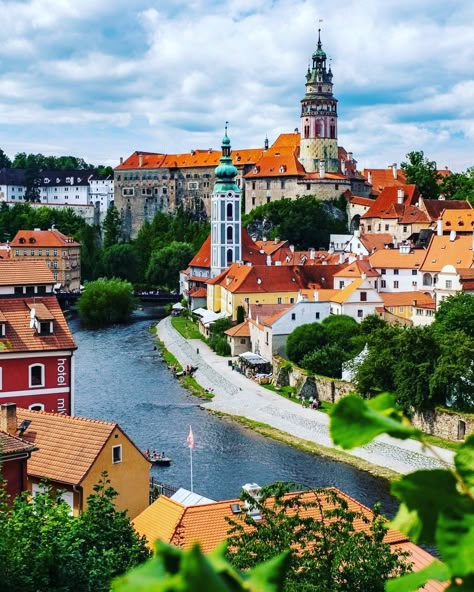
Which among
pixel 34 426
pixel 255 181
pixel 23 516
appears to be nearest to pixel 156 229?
pixel 255 181

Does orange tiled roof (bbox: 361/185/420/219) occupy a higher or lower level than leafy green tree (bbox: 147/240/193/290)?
higher

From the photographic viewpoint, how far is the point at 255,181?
82.4m

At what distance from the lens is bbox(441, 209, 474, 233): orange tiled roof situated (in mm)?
55688

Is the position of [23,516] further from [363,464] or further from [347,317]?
[347,317]

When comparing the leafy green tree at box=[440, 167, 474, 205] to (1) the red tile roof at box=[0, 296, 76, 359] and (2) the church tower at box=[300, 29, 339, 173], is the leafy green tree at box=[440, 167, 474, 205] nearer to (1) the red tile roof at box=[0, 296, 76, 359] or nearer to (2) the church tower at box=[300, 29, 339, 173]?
(2) the church tower at box=[300, 29, 339, 173]

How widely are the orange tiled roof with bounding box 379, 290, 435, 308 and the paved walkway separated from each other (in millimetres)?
8727

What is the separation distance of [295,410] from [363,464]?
23.0 ft

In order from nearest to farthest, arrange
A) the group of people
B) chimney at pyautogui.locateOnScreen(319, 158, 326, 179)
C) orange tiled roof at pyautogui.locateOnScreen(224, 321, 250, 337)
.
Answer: the group of people
orange tiled roof at pyautogui.locateOnScreen(224, 321, 250, 337)
chimney at pyautogui.locateOnScreen(319, 158, 326, 179)

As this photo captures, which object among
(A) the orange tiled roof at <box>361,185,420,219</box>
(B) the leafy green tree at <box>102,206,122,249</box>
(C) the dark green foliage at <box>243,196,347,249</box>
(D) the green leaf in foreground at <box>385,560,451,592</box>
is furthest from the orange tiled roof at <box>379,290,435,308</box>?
(B) the leafy green tree at <box>102,206,122,249</box>

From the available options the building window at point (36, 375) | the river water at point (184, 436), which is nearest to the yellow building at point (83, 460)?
the building window at point (36, 375)

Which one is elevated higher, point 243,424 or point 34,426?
point 34,426

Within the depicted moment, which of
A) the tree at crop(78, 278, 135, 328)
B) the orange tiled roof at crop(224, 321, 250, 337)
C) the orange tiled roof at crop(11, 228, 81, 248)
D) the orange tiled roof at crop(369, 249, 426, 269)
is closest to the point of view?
the orange tiled roof at crop(224, 321, 250, 337)

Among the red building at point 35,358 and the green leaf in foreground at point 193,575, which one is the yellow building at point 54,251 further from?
the green leaf in foreground at point 193,575

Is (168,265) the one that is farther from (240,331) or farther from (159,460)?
(159,460)
